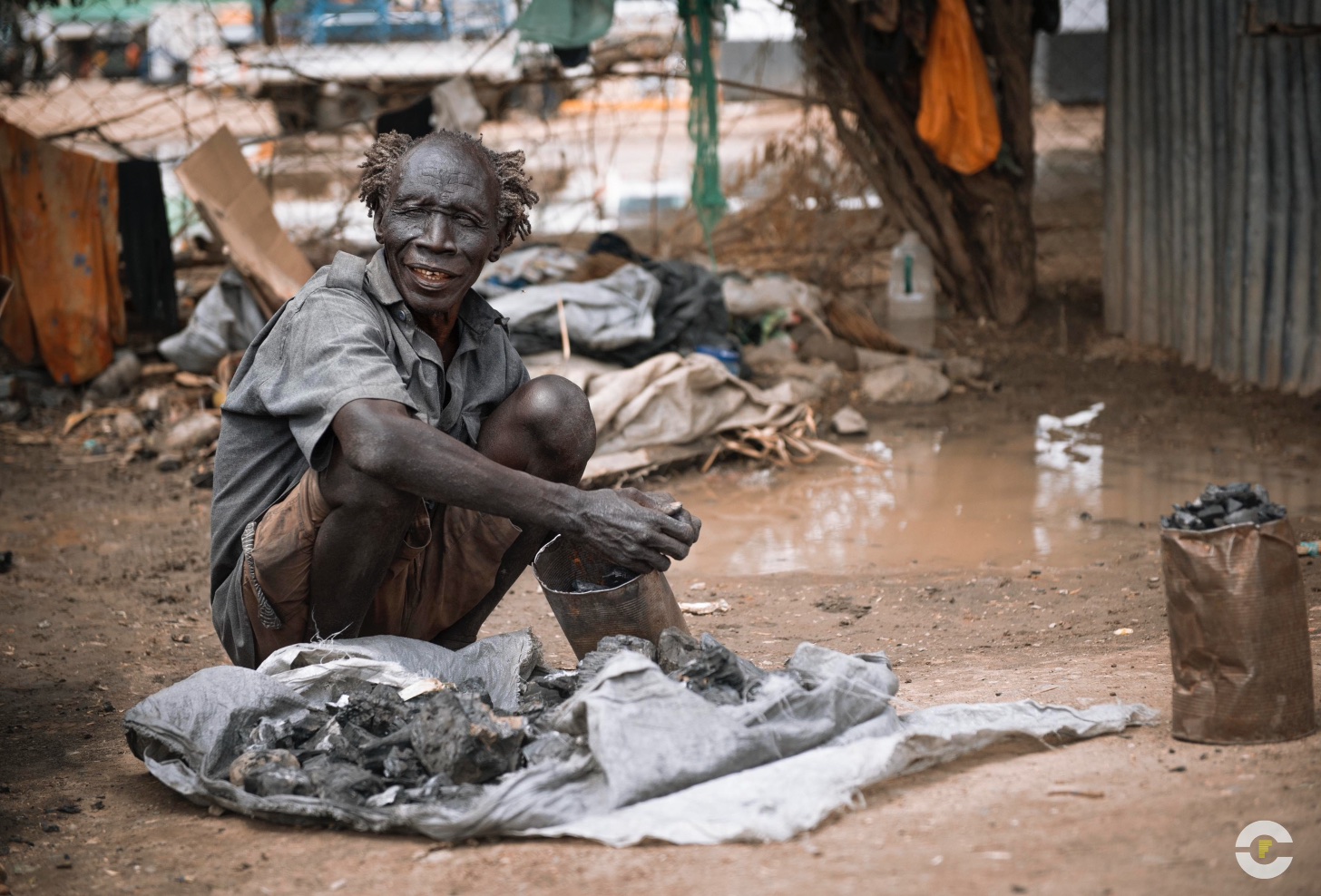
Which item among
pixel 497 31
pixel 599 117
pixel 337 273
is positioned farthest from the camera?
pixel 599 117

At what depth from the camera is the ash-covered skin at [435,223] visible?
2.73 metres

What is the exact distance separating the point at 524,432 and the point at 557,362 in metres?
2.86

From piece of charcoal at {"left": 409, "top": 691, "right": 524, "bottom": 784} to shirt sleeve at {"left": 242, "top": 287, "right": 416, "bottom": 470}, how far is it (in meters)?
0.56

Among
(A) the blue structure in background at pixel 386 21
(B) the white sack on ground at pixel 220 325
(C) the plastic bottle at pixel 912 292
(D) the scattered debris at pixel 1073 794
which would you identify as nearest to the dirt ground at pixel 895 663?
(D) the scattered debris at pixel 1073 794

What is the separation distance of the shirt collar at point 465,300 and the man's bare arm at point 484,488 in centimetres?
35

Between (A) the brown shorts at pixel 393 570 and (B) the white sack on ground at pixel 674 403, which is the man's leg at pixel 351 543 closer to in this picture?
(A) the brown shorts at pixel 393 570

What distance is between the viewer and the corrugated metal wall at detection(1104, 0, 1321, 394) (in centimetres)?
553

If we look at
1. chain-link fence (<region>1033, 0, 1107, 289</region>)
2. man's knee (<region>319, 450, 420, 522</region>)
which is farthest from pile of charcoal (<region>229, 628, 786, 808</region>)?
chain-link fence (<region>1033, 0, 1107, 289</region>)

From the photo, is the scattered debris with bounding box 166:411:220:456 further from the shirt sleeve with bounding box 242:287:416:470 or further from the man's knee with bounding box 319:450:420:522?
the man's knee with bounding box 319:450:420:522

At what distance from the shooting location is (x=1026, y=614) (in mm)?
3586

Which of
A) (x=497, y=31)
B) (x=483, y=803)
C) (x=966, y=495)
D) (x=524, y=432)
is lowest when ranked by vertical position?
(x=966, y=495)

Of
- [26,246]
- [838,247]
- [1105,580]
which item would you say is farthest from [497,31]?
[1105,580]

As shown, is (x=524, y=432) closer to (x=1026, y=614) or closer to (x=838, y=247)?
(x=1026, y=614)

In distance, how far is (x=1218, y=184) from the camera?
603 cm
